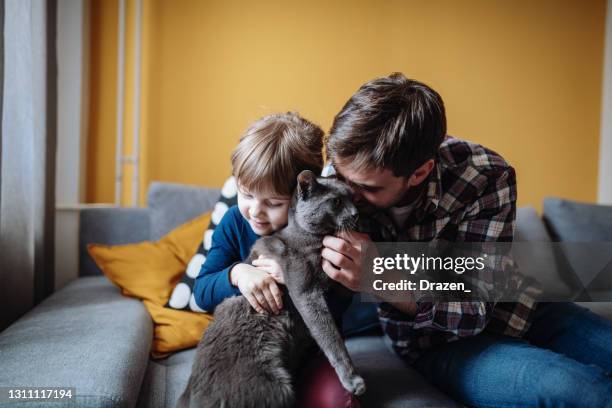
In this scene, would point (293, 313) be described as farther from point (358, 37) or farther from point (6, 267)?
point (358, 37)

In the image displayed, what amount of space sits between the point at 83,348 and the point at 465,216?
107 cm

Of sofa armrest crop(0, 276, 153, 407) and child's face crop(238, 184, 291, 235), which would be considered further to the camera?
child's face crop(238, 184, 291, 235)

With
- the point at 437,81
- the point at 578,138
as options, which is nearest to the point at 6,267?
the point at 437,81

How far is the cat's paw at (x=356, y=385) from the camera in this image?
2.94 feet

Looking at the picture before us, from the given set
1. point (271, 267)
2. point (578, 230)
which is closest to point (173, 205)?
point (271, 267)

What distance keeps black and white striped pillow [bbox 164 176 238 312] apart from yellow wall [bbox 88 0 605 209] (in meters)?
0.42

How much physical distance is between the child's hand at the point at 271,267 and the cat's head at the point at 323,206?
117mm

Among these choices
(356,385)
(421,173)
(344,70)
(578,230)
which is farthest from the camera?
(578,230)

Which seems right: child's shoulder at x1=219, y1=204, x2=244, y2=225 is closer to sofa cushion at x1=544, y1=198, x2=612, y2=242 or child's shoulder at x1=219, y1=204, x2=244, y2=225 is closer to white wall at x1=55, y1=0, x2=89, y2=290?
white wall at x1=55, y1=0, x2=89, y2=290

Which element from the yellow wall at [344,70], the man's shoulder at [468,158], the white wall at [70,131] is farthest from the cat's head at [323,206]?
the white wall at [70,131]

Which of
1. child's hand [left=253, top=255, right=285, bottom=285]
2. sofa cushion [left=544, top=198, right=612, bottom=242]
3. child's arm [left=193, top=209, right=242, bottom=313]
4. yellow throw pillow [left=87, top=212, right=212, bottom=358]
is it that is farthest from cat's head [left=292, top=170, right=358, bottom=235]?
sofa cushion [left=544, top=198, right=612, bottom=242]

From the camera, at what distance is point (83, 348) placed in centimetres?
106

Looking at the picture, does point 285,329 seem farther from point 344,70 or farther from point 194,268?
point 344,70

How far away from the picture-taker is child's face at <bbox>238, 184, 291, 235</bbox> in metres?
1.05
